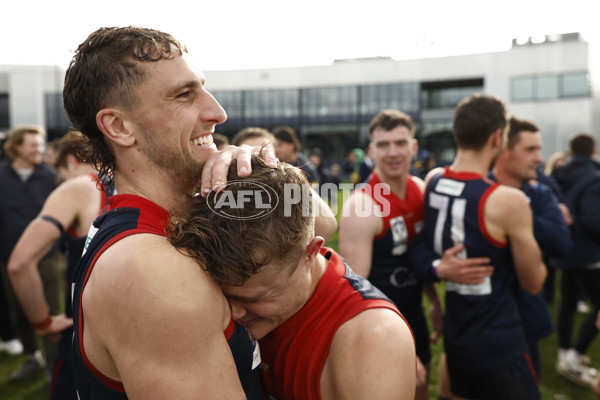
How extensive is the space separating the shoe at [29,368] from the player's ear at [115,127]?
4.53 m

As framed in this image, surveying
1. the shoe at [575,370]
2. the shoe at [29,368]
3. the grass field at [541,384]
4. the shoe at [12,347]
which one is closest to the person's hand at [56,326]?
the grass field at [541,384]

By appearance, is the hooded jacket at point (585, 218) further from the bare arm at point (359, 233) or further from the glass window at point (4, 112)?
the glass window at point (4, 112)

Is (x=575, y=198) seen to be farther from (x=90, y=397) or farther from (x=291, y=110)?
(x=291, y=110)

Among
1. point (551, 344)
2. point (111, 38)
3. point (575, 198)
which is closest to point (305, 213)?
point (111, 38)

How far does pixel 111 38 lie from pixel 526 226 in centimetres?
238

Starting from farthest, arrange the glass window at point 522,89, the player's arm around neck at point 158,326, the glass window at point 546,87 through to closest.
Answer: the glass window at point 522,89, the glass window at point 546,87, the player's arm around neck at point 158,326

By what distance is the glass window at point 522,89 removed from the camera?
107ft

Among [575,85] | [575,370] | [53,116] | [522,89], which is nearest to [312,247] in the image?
[575,370]

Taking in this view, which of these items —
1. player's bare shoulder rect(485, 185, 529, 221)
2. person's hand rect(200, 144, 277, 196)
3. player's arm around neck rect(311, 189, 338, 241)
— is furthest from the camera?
player's bare shoulder rect(485, 185, 529, 221)

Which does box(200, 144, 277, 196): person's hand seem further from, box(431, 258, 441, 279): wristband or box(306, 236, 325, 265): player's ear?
box(431, 258, 441, 279): wristband

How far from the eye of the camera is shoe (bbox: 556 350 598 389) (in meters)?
4.36

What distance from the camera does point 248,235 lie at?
1.26 meters

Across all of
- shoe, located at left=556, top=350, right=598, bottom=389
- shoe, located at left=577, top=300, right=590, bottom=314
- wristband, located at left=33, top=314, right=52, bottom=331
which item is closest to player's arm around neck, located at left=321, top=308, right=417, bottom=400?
wristband, located at left=33, top=314, right=52, bottom=331

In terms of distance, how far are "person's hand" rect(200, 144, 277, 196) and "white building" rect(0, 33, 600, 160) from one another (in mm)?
33265
